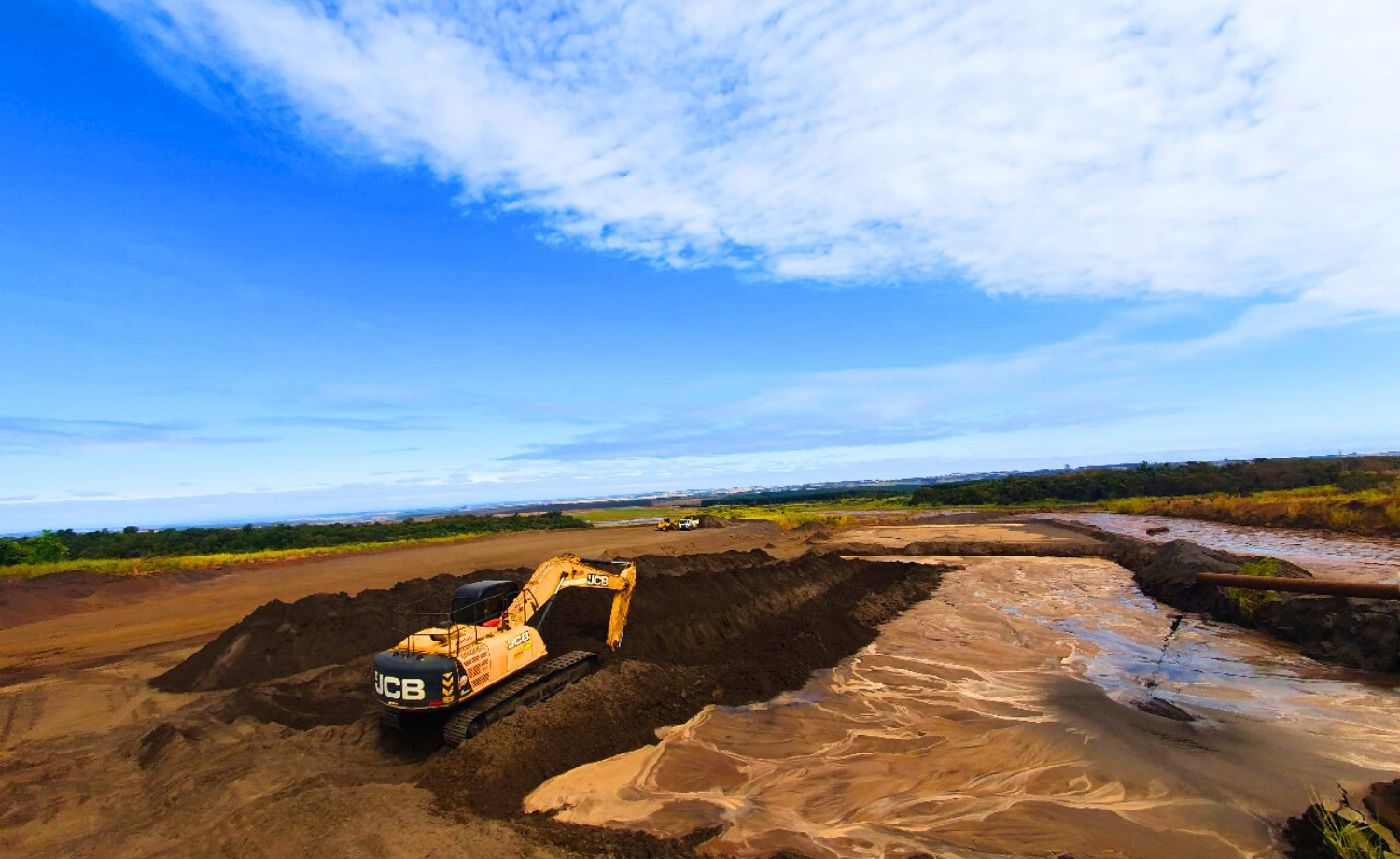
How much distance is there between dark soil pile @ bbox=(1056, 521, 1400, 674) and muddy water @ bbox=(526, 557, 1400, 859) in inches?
31.9

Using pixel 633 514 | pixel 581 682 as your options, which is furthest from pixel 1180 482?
pixel 581 682

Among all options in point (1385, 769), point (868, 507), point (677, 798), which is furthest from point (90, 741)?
point (868, 507)

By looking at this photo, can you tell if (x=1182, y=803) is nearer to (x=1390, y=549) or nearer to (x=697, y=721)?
(x=697, y=721)

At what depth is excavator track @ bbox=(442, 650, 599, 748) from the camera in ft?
32.1

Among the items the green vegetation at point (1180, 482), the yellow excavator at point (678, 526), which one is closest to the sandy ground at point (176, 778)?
the yellow excavator at point (678, 526)

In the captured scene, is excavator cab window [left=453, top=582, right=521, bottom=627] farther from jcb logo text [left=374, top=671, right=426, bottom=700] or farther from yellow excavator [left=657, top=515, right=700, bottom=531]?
yellow excavator [left=657, top=515, right=700, bottom=531]

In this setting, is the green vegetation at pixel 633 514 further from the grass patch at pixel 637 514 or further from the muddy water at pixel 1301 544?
the muddy water at pixel 1301 544

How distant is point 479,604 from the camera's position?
38.5 ft

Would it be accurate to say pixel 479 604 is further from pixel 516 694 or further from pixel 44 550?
pixel 44 550

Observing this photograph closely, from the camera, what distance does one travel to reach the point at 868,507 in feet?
306

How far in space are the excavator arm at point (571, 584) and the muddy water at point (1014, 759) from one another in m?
2.99

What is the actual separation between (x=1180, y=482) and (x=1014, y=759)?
87.7 metres

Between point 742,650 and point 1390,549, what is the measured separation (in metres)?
32.9

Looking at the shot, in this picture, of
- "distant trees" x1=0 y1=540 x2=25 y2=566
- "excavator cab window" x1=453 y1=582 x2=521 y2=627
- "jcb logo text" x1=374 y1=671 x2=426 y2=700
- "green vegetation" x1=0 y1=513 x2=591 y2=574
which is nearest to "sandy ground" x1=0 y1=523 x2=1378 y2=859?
"jcb logo text" x1=374 y1=671 x2=426 y2=700
